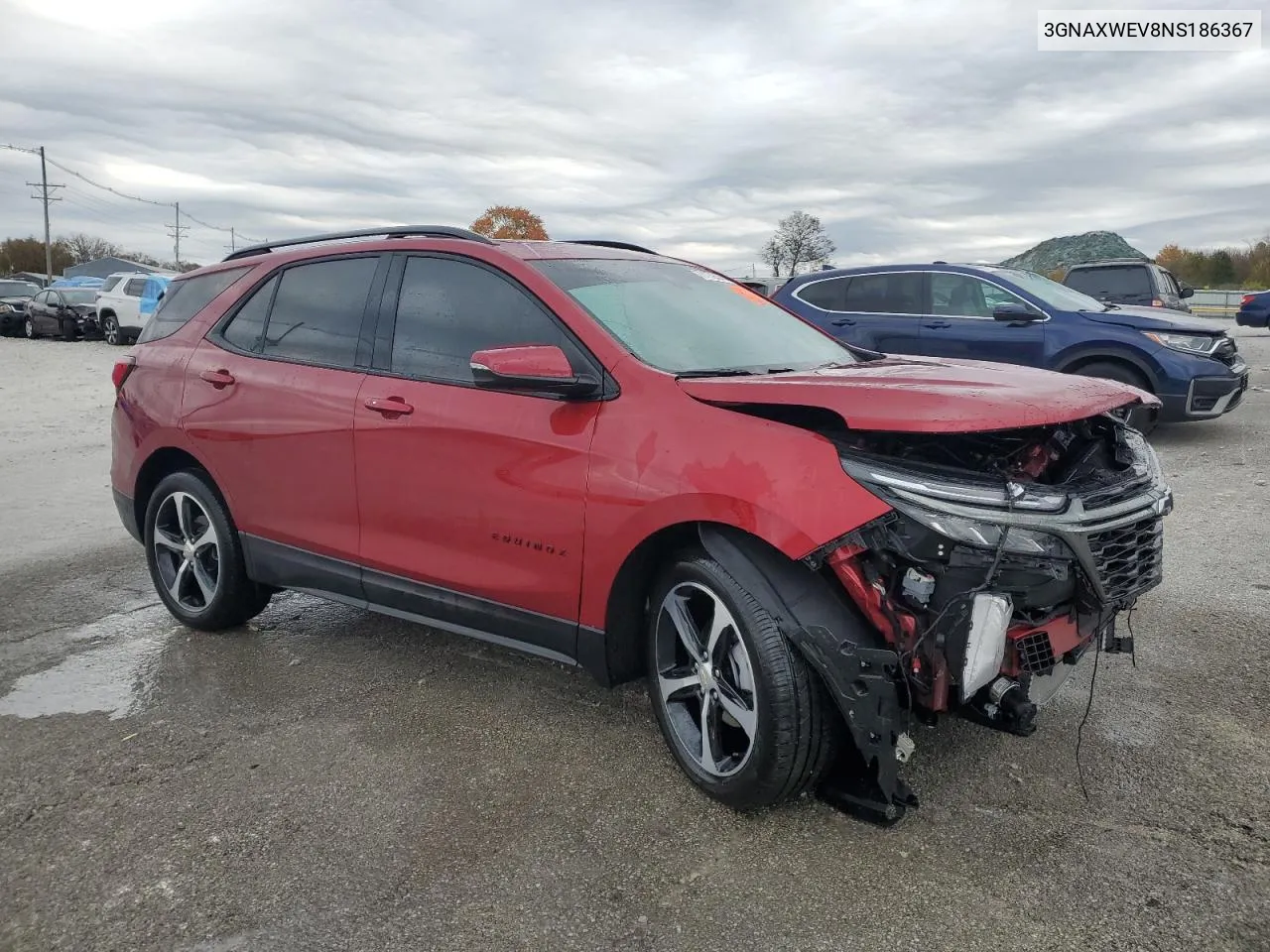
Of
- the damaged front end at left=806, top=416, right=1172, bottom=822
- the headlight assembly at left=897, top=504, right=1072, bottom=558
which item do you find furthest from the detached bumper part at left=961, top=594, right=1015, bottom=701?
the headlight assembly at left=897, top=504, right=1072, bottom=558

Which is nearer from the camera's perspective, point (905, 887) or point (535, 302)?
point (905, 887)

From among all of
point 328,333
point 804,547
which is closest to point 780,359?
point 804,547

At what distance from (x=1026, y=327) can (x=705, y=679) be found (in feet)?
25.1

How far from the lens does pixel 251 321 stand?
4.43 metres

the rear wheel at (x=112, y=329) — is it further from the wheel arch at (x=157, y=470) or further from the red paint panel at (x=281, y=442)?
the red paint panel at (x=281, y=442)

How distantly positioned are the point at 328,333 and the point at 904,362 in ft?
7.63

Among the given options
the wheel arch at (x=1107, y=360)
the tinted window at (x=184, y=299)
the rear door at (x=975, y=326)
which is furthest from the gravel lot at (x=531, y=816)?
the rear door at (x=975, y=326)

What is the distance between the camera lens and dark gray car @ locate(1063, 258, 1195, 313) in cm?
1426

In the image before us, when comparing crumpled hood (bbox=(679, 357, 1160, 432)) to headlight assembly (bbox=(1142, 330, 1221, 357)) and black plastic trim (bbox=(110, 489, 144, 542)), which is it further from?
headlight assembly (bbox=(1142, 330, 1221, 357))

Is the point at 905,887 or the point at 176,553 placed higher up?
the point at 176,553

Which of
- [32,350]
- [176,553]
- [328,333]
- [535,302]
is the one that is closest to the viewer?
[535,302]

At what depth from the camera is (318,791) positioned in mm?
3109

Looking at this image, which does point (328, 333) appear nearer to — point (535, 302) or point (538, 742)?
point (535, 302)

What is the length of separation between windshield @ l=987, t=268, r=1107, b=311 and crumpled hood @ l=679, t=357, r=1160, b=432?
6939 mm
